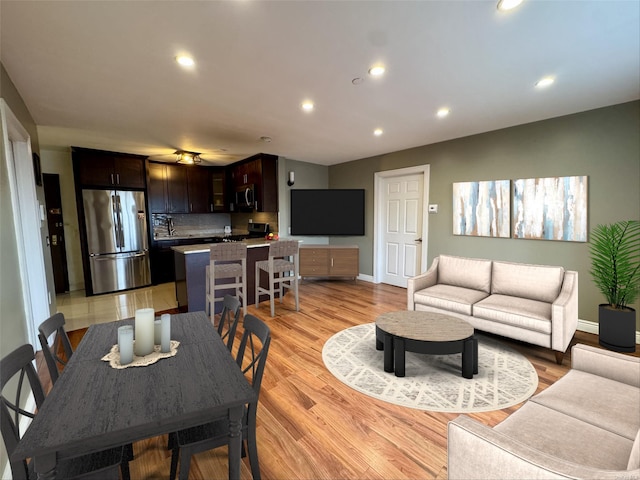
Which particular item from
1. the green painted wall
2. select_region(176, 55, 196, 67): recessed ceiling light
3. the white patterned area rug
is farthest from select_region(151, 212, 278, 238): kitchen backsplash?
select_region(176, 55, 196, 67): recessed ceiling light

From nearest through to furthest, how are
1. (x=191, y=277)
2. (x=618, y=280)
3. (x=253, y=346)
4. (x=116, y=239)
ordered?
(x=253, y=346), (x=618, y=280), (x=191, y=277), (x=116, y=239)

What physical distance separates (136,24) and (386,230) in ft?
16.0

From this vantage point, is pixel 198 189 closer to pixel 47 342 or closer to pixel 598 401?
pixel 47 342

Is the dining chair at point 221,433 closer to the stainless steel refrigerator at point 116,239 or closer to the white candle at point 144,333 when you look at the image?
the white candle at point 144,333

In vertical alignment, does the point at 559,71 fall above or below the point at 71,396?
above

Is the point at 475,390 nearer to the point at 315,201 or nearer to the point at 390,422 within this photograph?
the point at 390,422

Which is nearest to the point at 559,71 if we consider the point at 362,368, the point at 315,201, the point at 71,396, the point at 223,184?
the point at 362,368

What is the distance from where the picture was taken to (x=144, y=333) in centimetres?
141

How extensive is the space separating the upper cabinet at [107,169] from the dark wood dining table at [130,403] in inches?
187

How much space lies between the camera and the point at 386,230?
19.1 ft

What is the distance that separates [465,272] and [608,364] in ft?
6.78

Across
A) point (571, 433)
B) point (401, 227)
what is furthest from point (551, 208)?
point (571, 433)

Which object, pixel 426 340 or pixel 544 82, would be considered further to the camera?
pixel 544 82

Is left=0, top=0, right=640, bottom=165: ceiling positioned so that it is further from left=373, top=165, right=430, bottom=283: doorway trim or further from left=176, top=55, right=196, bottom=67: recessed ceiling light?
left=373, top=165, right=430, bottom=283: doorway trim
